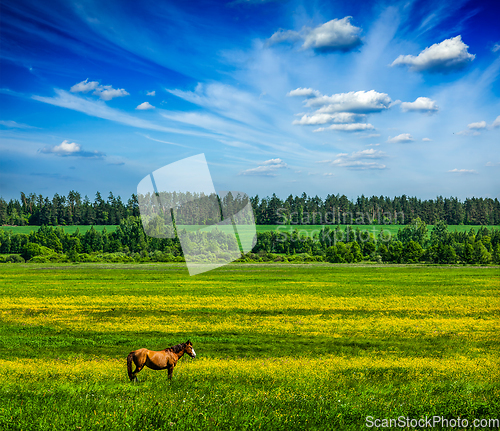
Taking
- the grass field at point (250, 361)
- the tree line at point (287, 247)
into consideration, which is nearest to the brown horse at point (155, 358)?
the grass field at point (250, 361)

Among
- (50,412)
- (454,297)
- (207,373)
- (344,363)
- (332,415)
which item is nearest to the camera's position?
(50,412)

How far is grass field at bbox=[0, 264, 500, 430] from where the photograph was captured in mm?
6551

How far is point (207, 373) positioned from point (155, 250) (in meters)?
104

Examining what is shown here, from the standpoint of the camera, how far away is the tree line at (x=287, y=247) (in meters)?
104

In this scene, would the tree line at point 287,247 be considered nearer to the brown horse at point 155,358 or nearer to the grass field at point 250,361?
the grass field at point 250,361

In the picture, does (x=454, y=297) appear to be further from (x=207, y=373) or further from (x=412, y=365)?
(x=207, y=373)

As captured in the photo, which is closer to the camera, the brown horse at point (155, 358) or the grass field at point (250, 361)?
the grass field at point (250, 361)

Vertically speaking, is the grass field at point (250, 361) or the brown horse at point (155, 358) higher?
the brown horse at point (155, 358)

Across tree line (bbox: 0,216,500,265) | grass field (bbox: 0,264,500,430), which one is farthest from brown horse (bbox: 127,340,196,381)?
tree line (bbox: 0,216,500,265)

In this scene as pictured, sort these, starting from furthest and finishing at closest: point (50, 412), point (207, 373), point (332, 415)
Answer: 1. point (207, 373)
2. point (332, 415)
3. point (50, 412)

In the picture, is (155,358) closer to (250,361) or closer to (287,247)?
(250,361)

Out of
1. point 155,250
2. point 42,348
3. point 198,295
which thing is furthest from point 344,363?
point 155,250

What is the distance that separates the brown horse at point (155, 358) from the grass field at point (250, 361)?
0.62 metres

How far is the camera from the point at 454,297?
36156 millimetres
